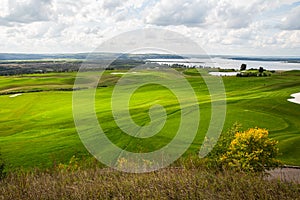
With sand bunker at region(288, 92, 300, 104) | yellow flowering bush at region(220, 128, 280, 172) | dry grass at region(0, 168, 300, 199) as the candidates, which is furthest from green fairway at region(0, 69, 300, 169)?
dry grass at region(0, 168, 300, 199)

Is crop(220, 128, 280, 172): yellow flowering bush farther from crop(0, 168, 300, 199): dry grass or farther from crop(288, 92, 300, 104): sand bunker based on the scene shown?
crop(288, 92, 300, 104): sand bunker

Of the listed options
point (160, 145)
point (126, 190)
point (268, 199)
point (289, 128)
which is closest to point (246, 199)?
point (268, 199)

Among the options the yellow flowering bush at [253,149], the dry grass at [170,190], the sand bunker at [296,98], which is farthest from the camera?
the sand bunker at [296,98]

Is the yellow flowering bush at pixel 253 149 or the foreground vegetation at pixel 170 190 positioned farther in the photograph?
the yellow flowering bush at pixel 253 149

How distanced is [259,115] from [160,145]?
21855 millimetres

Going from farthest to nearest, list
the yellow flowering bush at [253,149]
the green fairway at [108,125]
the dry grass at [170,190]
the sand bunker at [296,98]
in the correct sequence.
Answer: the sand bunker at [296,98] < the green fairway at [108,125] < the yellow flowering bush at [253,149] < the dry grass at [170,190]

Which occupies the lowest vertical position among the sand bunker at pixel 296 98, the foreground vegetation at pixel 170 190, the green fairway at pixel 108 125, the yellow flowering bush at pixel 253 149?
the green fairway at pixel 108 125

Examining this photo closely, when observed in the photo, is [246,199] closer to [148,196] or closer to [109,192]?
[148,196]

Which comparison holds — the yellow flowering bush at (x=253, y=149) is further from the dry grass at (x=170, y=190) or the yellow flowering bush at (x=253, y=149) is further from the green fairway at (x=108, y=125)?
the dry grass at (x=170, y=190)

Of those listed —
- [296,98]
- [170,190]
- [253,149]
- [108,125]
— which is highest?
[170,190]

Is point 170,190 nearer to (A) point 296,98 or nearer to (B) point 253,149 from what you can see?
(B) point 253,149

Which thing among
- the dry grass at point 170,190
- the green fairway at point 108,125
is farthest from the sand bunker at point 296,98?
the dry grass at point 170,190

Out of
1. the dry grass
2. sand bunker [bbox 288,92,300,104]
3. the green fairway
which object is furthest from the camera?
sand bunker [bbox 288,92,300,104]

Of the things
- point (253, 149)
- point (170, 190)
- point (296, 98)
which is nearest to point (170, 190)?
point (170, 190)
